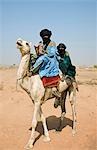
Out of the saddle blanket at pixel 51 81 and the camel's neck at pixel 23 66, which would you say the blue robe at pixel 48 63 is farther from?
the camel's neck at pixel 23 66

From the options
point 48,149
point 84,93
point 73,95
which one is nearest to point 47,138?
point 48,149

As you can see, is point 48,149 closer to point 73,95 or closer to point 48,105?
point 73,95

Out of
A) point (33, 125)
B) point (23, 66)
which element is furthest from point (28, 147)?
point (23, 66)

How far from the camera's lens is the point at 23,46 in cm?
807

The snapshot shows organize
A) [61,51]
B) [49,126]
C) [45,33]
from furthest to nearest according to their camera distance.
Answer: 1. [49,126]
2. [61,51]
3. [45,33]

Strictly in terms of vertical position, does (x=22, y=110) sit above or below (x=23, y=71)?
below

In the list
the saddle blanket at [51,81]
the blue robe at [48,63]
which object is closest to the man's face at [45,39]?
the blue robe at [48,63]

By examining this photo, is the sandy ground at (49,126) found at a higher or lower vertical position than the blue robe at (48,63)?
lower

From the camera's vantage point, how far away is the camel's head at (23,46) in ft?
26.3

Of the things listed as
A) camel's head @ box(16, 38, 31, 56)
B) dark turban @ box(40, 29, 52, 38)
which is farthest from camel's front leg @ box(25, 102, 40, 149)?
dark turban @ box(40, 29, 52, 38)

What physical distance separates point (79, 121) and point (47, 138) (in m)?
2.30

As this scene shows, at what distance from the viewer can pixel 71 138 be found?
8.82 m

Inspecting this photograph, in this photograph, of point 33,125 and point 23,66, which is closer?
point 33,125

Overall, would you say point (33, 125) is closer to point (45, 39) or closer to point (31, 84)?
point (31, 84)
